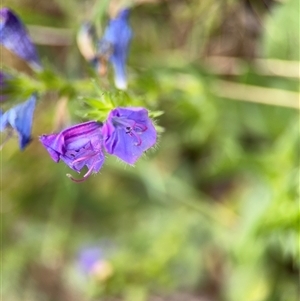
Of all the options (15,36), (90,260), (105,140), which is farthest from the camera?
(90,260)

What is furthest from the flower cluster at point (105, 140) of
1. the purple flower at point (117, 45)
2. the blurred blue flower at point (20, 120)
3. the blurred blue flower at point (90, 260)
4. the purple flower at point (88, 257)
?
the purple flower at point (88, 257)

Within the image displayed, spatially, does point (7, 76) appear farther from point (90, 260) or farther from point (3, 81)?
point (90, 260)

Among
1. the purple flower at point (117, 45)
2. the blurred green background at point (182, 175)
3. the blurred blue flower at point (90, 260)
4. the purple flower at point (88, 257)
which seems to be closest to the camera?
the purple flower at point (117, 45)

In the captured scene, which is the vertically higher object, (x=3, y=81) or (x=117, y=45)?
(x=117, y=45)

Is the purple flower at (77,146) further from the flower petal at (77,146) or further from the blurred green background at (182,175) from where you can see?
the blurred green background at (182,175)

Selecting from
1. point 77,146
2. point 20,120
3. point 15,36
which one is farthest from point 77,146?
point 15,36

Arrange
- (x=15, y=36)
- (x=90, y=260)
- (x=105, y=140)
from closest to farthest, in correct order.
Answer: (x=105, y=140) < (x=15, y=36) < (x=90, y=260)

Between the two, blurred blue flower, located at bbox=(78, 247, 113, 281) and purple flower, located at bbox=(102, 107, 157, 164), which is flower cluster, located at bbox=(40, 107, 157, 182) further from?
blurred blue flower, located at bbox=(78, 247, 113, 281)

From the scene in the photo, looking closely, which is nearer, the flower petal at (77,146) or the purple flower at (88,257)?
the flower petal at (77,146)
